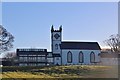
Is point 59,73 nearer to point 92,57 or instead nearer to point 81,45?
point 92,57

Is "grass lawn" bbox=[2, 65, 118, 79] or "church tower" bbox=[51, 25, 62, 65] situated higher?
"church tower" bbox=[51, 25, 62, 65]

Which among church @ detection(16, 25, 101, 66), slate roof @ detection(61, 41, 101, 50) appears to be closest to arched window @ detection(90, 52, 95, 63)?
church @ detection(16, 25, 101, 66)

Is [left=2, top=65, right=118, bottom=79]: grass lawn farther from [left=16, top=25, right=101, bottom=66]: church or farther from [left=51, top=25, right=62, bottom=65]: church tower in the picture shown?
[left=51, top=25, right=62, bottom=65]: church tower

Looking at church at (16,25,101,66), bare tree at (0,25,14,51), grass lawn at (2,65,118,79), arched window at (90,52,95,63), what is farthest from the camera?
arched window at (90,52,95,63)

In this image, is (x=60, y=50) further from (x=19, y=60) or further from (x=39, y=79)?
(x=39, y=79)

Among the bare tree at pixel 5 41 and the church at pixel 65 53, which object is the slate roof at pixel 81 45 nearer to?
the church at pixel 65 53

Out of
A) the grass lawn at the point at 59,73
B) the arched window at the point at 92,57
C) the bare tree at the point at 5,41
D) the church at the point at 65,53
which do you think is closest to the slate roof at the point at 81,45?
the church at the point at 65,53

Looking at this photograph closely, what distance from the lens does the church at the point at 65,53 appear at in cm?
6269

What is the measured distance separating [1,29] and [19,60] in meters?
19.4

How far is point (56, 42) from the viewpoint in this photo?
2630 inches

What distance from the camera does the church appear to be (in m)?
62.7

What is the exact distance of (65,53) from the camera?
6688 cm

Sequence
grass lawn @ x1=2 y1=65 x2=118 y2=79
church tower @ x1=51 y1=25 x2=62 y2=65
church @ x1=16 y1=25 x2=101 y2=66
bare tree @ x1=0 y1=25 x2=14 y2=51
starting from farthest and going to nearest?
church tower @ x1=51 y1=25 x2=62 y2=65, church @ x1=16 y1=25 x2=101 y2=66, bare tree @ x1=0 y1=25 x2=14 y2=51, grass lawn @ x1=2 y1=65 x2=118 y2=79

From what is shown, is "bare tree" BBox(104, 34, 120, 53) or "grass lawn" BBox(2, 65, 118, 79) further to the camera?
"bare tree" BBox(104, 34, 120, 53)
